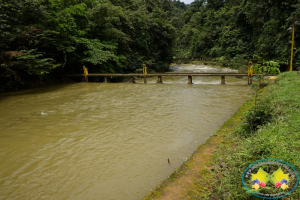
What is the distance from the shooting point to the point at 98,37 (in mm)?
15562

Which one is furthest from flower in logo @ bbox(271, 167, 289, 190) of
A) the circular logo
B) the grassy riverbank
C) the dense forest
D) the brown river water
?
the dense forest

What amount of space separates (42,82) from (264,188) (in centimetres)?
1383

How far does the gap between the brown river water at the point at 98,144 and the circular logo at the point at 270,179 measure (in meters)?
1.47

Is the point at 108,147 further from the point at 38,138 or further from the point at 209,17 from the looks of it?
the point at 209,17

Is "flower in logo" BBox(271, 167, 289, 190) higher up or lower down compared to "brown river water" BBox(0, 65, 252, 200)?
higher up

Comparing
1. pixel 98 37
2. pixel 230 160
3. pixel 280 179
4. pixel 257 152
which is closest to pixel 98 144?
pixel 230 160

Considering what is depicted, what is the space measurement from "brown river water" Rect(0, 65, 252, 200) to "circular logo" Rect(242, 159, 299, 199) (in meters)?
1.47

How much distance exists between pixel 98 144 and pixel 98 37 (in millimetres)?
12992

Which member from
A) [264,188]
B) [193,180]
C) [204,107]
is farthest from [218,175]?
[204,107]

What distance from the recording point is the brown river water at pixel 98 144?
304cm

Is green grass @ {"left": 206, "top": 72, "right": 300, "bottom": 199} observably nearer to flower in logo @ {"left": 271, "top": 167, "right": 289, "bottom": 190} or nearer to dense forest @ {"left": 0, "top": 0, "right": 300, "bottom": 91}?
flower in logo @ {"left": 271, "top": 167, "right": 289, "bottom": 190}

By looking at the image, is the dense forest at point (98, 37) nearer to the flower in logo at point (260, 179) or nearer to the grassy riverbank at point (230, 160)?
the grassy riverbank at point (230, 160)

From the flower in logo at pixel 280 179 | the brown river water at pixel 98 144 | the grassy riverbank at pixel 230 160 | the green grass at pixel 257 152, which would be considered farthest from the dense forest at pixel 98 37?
the flower in logo at pixel 280 179

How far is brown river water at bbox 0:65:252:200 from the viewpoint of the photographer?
3.04 meters
